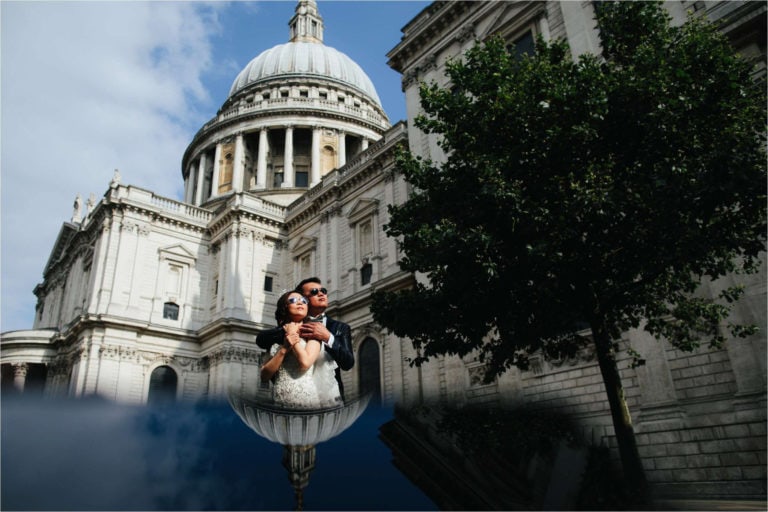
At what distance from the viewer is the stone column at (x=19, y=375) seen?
2995 cm

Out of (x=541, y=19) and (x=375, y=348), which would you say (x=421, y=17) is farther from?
(x=375, y=348)

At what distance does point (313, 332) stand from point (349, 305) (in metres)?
22.7

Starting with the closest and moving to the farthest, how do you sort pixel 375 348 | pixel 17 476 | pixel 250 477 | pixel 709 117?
1. pixel 17 476
2. pixel 250 477
3. pixel 709 117
4. pixel 375 348

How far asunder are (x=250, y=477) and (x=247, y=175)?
150ft

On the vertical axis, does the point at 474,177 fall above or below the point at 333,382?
above

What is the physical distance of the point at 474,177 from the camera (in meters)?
10.4

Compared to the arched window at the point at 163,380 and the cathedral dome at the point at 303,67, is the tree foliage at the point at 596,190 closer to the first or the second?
the arched window at the point at 163,380

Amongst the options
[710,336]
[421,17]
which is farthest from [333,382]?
[421,17]

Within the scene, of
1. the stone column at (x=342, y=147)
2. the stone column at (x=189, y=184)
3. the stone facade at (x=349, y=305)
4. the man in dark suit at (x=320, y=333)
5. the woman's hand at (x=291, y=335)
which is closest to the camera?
the woman's hand at (x=291, y=335)

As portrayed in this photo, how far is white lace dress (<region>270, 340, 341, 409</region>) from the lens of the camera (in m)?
3.46

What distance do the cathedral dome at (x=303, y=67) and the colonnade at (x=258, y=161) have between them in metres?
10.4

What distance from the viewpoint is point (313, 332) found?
3.84 m

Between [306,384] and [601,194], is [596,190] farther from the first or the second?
[306,384]

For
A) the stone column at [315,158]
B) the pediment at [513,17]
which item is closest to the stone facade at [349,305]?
the pediment at [513,17]
